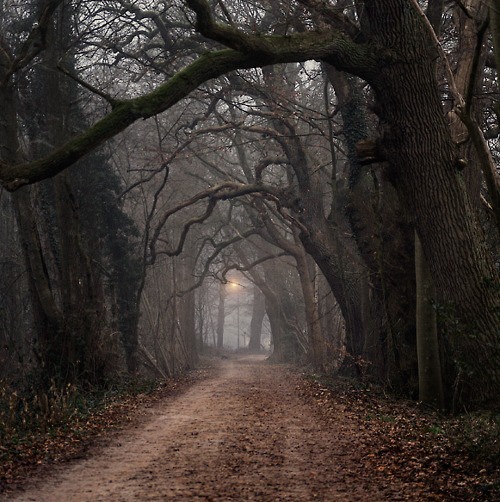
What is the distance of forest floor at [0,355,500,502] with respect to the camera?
19.5ft

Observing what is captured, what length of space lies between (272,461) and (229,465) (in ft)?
1.73

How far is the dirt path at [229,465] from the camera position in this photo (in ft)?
19.6

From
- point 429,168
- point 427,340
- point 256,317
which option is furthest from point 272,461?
point 256,317

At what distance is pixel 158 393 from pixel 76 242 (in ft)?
13.1

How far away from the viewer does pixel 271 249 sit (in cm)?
A: 3738

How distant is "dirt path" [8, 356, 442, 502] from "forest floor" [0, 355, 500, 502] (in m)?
0.01

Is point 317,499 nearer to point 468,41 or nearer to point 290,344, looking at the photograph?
point 468,41

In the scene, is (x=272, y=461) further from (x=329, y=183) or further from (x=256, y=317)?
(x=256, y=317)

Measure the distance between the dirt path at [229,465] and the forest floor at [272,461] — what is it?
0.04 ft

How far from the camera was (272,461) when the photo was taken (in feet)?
24.4

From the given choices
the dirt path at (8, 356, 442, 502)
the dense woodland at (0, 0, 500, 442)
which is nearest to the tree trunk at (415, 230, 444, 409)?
the dense woodland at (0, 0, 500, 442)

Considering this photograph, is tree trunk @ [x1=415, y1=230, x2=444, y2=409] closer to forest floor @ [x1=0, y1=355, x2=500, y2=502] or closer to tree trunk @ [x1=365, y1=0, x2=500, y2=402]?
forest floor @ [x1=0, y1=355, x2=500, y2=502]

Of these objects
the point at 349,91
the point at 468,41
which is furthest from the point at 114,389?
the point at 468,41

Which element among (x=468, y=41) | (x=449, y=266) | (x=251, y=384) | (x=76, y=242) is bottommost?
(x=251, y=384)
